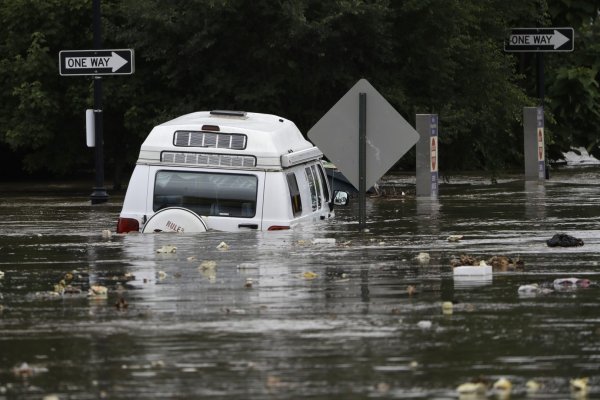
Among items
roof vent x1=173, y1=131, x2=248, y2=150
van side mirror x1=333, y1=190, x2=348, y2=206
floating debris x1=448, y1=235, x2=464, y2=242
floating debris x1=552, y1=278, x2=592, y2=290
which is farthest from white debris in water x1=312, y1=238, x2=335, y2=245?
floating debris x1=552, y1=278, x2=592, y2=290

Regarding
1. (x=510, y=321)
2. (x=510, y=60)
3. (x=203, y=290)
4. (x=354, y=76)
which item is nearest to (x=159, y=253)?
(x=203, y=290)

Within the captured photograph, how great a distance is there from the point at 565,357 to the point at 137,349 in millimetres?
2352

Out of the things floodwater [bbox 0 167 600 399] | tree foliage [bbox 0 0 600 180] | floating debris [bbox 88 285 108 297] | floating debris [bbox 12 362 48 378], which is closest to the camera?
floodwater [bbox 0 167 600 399]

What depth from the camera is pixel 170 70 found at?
31234mm

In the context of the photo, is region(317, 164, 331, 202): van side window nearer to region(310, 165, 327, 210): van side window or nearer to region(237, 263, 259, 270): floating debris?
region(310, 165, 327, 210): van side window

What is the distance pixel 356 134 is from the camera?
15.9 meters

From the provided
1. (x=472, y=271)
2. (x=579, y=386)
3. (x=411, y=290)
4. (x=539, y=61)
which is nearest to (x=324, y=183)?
(x=472, y=271)

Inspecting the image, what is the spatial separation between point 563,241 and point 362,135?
257 cm

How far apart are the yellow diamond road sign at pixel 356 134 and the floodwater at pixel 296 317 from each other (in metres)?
0.75

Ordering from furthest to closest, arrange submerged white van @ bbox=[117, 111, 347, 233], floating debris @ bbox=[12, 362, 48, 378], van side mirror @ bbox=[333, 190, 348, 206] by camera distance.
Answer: van side mirror @ bbox=[333, 190, 348, 206] < submerged white van @ bbox=[117, 111, 347, 233] < floating debris @ bbox=[12, 362, 48, 378]

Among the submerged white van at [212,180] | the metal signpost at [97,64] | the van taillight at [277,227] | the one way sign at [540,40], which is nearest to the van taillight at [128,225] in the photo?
the submerged white van at [212,180]

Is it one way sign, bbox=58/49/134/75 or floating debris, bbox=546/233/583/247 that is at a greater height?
one way sign, bbox=58/49/134/75

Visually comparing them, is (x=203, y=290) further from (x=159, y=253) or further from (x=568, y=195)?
(x=568, y=195)

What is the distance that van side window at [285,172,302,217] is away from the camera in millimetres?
16109
